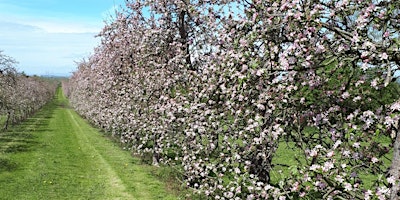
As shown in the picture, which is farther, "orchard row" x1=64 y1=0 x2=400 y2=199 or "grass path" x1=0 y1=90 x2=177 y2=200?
"grass path" x1=0 y1=90 x2=177 y2=200

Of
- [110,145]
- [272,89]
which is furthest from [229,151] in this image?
[110,145]

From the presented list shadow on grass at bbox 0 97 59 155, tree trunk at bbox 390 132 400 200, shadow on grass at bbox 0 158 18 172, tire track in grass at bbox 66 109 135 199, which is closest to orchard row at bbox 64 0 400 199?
tree trunk at bbox 390 132 400 200

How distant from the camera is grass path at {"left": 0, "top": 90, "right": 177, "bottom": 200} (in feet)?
39.8

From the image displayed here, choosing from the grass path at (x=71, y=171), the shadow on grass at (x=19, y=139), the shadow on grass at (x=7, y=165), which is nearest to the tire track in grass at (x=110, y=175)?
the grass path at (x=71, y=171)

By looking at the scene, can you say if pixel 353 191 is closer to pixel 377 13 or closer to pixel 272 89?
pixel 272 89

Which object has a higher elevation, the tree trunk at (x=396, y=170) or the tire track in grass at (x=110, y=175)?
the tree trunk at (x=396, y=170)

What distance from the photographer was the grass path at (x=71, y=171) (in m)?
12.1

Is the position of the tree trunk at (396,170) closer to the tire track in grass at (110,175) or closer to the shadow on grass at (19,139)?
the tire track in grass at (110,175)

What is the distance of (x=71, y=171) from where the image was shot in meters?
15.4

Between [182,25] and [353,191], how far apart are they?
9491 mm

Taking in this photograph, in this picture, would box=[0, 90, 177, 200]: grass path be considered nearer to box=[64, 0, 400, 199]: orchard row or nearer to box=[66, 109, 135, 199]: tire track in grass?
box=[66, 109, 135, 199]: tire track in grass

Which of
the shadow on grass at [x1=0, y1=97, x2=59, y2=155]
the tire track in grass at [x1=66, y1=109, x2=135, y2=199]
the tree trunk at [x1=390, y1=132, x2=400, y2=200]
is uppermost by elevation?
the tree trunk at [x1=390, y1=132, x2=400, y2=200]

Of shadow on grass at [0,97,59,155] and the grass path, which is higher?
shadow on grass at [0,97,59,155]

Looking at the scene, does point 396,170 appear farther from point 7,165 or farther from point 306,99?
point 7,165
